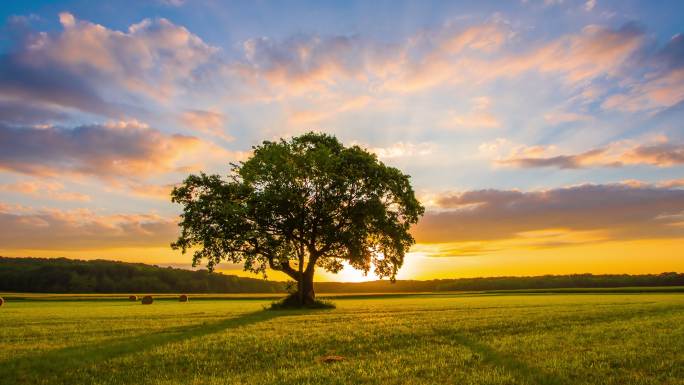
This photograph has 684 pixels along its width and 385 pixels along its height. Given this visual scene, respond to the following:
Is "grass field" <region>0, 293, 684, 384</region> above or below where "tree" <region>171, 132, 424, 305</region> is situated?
below

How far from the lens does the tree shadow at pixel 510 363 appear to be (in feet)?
35.1

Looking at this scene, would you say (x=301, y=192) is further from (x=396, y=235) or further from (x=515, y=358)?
(x=515, y=358)

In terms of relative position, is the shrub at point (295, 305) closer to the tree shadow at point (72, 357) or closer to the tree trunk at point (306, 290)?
the tree trunk at point (306, 290)

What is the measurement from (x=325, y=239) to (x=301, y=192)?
530 centimetres

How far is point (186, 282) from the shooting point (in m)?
164

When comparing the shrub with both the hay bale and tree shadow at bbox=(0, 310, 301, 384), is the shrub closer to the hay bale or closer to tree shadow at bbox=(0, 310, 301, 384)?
A: tree shadow at bbox=(0, 310, 301, 384)

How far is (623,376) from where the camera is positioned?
11.1 m

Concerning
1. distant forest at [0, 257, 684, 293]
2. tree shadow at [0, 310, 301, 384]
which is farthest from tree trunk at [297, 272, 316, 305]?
distant forest at [0, 257, 684, 293]

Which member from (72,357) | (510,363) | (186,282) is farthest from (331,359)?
(186,282)

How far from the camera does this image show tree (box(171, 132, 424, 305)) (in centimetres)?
4106

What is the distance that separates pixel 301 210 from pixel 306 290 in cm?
785

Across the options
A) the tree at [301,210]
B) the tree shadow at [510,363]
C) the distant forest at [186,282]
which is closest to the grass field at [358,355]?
the tree shadow at [510,363]

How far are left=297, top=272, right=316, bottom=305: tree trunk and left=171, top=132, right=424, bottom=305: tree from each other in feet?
0.31

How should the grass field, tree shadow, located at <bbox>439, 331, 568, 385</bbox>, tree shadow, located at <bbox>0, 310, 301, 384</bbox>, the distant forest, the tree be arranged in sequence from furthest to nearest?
the distant forest
the tree
tree shadow, located at <bbox>0, 310, 301, 384</bbox>
the grass field
tree shadow, located at <bbox>439, 331, 568, 385</bbox>
